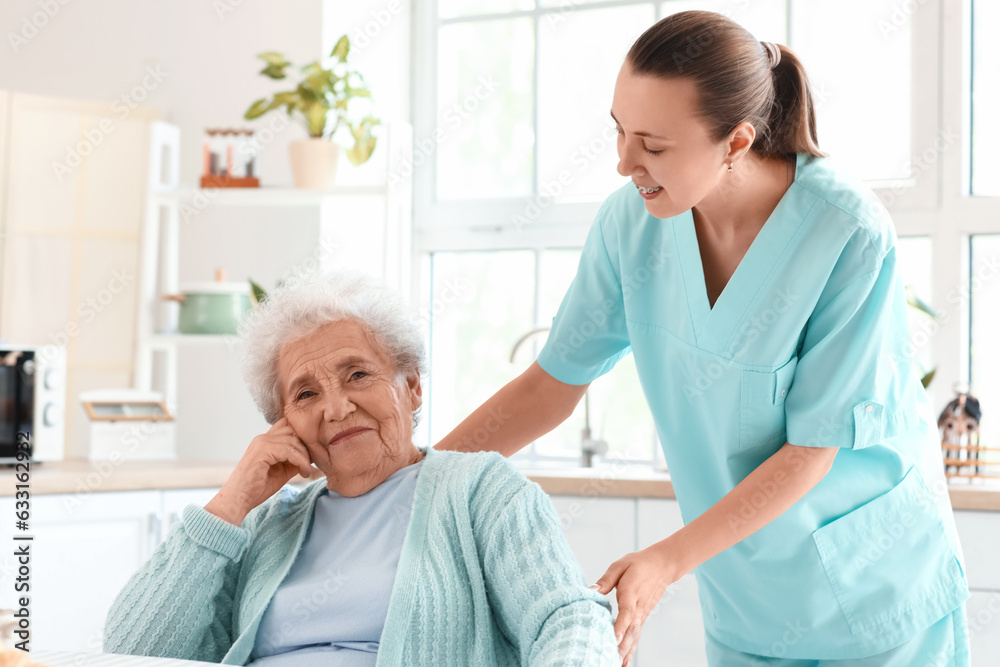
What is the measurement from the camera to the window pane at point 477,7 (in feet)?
9.76

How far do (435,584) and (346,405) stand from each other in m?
0.28

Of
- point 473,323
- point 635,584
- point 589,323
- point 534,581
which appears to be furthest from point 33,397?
point 635,584

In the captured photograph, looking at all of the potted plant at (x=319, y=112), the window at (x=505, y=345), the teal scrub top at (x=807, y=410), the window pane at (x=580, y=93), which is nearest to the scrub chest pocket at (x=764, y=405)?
the teal scrub top at (x=807, y=410)

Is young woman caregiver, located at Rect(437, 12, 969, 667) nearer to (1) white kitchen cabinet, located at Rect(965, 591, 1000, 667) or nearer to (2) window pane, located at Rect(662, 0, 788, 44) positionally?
(1) white kitchen cabinet, located at Rect(965, 591, 1000, 667)

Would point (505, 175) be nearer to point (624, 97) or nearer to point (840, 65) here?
point (840, 65)

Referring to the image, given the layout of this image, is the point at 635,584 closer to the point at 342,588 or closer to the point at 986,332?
the point at 342,588

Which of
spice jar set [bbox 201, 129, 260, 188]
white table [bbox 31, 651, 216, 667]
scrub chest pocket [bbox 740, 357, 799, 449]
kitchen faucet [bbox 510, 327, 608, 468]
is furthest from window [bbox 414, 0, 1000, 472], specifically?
white table [bbox 31, 651, 216, 667]

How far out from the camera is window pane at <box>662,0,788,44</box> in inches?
106

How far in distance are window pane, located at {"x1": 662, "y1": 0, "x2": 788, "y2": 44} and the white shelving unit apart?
0.97 m

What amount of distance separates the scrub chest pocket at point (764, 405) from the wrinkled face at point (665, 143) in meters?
0.24

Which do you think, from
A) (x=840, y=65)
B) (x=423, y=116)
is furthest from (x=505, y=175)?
(x=840, y=65)

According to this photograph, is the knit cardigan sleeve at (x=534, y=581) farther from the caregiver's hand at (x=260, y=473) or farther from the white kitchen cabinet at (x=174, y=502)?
the white kitchen cabinet at (x=174, y=502)

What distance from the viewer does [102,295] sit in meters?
2.85

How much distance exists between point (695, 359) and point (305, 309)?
539mm
